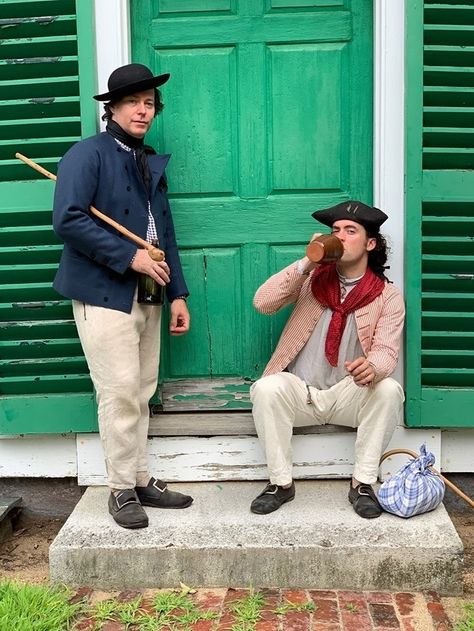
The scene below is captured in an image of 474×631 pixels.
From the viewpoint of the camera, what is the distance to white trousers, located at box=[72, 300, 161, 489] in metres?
3.35

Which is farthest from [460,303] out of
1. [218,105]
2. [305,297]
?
[218,105]

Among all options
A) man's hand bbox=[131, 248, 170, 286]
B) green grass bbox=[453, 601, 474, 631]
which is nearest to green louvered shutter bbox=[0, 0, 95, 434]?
man's hand bbox=[131, 248, 170, 286]

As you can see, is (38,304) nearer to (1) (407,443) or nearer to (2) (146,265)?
(2) (146,265)

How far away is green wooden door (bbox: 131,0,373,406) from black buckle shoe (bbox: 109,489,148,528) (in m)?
0.77

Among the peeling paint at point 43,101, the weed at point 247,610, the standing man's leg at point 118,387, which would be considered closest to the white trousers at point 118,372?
the standing man's leg at point 118,387

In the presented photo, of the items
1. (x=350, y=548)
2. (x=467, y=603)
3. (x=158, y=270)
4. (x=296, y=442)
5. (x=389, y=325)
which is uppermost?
(x=158, y=270)

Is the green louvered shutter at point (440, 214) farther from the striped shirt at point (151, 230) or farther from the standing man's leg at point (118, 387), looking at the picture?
the standing man's leg at point (118, 387)

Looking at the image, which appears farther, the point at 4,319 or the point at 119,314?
the point at 4,319

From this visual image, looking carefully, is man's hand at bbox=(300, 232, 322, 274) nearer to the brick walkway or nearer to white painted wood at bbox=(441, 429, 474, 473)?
white painted wood at bbox=(441, 429, 474, 473)

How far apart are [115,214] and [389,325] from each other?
1.32m

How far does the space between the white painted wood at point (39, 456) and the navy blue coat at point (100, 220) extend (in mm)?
925

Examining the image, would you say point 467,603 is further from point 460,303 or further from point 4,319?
point 4,319

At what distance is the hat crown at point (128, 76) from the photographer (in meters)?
3.27

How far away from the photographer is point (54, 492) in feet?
13.3
